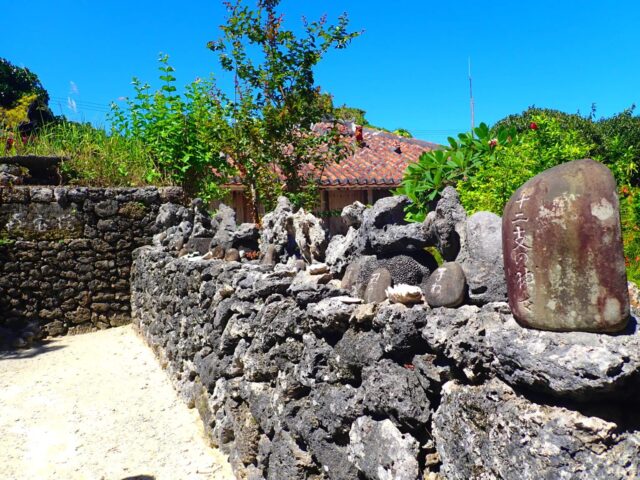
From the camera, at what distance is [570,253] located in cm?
151

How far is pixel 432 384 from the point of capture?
6.37 ft

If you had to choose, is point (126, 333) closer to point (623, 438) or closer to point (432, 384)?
point (432, 384)

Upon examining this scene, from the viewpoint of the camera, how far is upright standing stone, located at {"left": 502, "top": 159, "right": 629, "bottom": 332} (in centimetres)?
145

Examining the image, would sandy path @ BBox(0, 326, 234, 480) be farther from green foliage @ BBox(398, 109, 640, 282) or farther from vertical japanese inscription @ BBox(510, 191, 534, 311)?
vertical japanese inscription @ BBox(510, 191, 534, 311)

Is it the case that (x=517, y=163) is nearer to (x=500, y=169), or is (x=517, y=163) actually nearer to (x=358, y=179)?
(x=500, y=169)

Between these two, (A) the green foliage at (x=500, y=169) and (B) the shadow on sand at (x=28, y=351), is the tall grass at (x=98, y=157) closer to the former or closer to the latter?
(B) the shadow on sand at (x=28, y=351)

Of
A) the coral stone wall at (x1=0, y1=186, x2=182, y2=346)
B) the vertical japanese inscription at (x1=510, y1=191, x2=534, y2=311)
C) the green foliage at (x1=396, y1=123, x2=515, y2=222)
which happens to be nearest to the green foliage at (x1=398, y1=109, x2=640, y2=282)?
the green foliage at (x1=396, y1=123, x2=515, y2=222)

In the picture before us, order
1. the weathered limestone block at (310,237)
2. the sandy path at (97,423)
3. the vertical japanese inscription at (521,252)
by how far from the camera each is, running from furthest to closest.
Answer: the sandy path at (97,423)
the weathered limestone block at (310,237)
the vertical japanese inscription at (521,252)

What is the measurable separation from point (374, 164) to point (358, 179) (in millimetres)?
1768

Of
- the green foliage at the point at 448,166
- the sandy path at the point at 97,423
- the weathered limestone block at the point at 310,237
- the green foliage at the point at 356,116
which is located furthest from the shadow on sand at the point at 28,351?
the green foliage at the point at 356,116

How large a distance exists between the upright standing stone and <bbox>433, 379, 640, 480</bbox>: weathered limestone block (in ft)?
0.90

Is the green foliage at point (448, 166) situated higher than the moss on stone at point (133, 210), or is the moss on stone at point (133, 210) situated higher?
the moss on stone at point (133, 210)

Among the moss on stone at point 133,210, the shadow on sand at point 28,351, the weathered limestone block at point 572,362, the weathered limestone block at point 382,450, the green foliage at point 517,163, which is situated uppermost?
the moss on stone at point 133,210

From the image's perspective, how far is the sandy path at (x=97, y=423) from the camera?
12.9 feet
